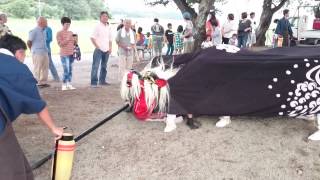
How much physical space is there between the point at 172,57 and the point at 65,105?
7.37 feet

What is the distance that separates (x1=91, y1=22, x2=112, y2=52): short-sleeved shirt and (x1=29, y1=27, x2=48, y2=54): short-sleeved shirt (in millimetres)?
1391

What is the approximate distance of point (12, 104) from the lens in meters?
3.06

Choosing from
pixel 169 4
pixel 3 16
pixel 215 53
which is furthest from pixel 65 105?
pixel 169 4

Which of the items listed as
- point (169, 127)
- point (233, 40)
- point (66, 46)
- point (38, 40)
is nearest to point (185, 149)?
point (169, 127)

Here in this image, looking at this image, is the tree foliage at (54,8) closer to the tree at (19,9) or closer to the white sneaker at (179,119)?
the tree at (19,9)

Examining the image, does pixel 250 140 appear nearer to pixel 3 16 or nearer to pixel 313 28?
pixel 3 16

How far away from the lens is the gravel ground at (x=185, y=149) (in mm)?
4656

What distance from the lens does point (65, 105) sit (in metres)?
7.41

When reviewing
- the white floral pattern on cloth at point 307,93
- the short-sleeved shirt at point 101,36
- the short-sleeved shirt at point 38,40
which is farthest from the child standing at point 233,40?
the white floral pattern on cloth at point 307,93

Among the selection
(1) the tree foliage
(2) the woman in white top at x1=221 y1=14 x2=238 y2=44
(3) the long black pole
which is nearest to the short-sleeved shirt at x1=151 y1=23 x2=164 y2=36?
(2) the woman in white top at x1=221 y1=14 x2=238 y2=44

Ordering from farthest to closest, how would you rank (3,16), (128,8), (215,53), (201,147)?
(128,8) → (3,16) → (215,53) → (201,147)

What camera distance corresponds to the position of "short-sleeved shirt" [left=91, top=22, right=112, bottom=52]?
939 centimetres

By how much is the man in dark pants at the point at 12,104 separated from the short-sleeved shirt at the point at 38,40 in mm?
7006

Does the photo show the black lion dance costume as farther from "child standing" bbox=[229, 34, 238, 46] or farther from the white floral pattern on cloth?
"child standing" bbox=[229, 34, 238, 46]
